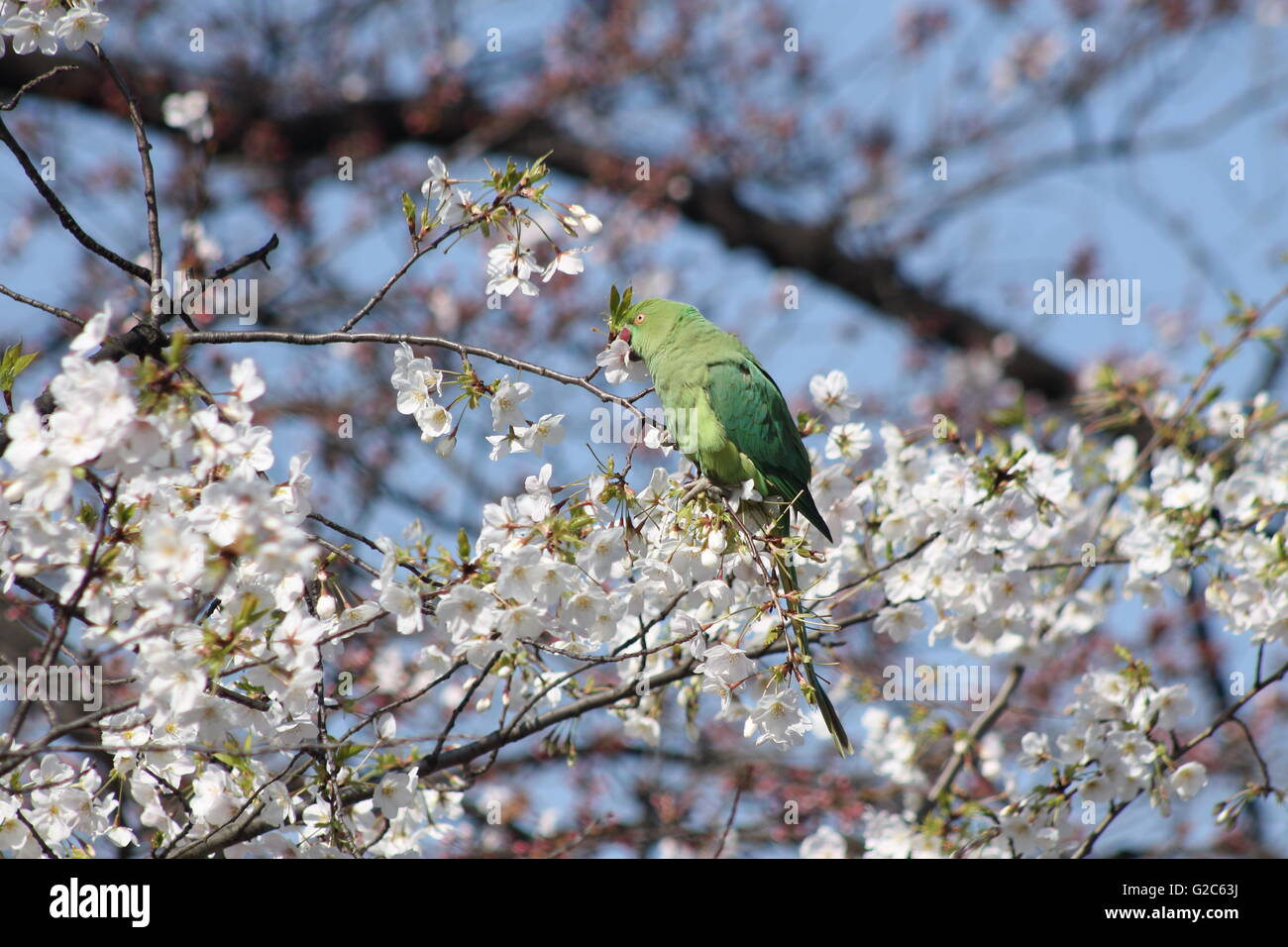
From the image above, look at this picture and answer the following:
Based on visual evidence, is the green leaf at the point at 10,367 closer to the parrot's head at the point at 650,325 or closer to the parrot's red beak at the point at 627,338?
the parrot's red beak at the point at 627,338

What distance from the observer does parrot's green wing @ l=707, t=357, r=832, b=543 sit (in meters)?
3.17

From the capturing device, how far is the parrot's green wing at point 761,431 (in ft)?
10.4

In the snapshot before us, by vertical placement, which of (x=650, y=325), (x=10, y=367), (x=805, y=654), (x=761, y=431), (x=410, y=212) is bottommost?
(x=805, y=654)

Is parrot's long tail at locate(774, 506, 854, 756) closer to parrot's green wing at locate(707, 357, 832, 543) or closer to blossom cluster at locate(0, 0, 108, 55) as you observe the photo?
parrot's green wing at locate(707, 357, 832, 543)

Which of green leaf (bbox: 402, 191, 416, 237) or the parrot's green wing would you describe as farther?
the parrot's green wing

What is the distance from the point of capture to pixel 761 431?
319 cm

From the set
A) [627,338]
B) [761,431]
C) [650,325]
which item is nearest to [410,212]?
[627,338]

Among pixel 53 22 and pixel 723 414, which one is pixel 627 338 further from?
pixel 53 22

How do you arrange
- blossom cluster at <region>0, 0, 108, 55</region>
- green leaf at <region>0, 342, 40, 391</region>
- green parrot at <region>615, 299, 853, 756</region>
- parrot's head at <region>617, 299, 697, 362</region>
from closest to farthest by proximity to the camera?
green leaf at <region>0, 342, 40, 391</region> < blossom cluster at <region>0, 0, 108, 55</region> < green parrot at <region>615, 299, 853, 756</region> < parrot's head at <region>617, 299, 697, 362</region>

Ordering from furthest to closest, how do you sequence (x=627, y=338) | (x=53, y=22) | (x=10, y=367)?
(x=627, y=338), (x=53, y=22), (x=10, y=367)

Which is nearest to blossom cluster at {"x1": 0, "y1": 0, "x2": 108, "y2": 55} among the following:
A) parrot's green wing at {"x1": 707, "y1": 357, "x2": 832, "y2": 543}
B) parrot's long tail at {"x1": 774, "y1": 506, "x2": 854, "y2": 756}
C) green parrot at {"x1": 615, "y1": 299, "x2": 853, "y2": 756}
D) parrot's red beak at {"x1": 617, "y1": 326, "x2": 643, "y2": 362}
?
parrot's red beak at {"x1": 617, "y1": 326, "x2": 643, "y2": 362}

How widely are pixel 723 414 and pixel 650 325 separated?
0.39 m
